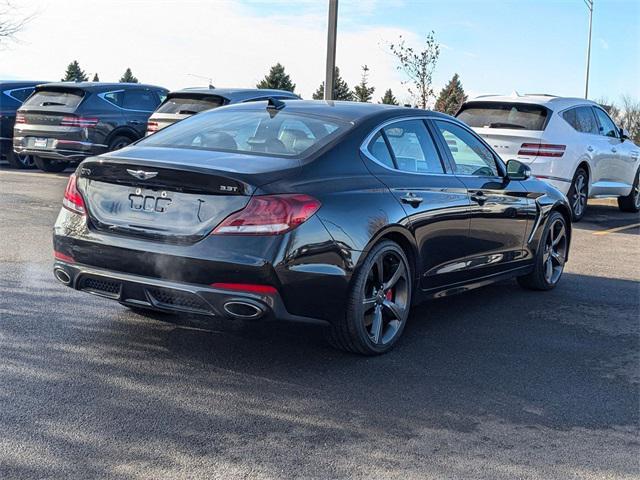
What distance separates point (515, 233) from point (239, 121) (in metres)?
2.51

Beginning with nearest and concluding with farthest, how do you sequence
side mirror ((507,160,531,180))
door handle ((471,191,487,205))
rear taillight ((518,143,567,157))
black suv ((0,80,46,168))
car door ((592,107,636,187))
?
door handle ((471,191,487,205)), side mirror ((507,160,531,180)), rear taillight ((518,143,567,157)), car door ((592,107,636,187)), black suv ((0,80,46,168))

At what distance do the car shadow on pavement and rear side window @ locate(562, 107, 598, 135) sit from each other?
6.37 metres

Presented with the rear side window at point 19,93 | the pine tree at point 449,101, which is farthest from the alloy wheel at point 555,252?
the pine tree at point 449,101

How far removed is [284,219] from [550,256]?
12.5 feet

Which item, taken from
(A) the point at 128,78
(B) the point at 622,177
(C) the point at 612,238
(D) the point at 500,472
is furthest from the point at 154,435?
(A) the point at 128,78

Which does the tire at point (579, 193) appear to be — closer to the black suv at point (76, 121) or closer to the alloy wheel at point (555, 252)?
the alloy wheel at point (555, 252)

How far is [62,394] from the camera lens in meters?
4.25

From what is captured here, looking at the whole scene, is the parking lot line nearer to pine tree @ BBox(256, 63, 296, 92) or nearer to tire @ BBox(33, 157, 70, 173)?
tire @ BBox(33, 157, 70, 173)

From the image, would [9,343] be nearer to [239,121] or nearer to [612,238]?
[239,121]

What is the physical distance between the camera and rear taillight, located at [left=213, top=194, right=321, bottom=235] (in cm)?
451

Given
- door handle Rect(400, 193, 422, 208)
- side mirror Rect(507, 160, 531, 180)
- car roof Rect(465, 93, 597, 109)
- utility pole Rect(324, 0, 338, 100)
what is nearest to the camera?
door handle Rect(400, 193, 422, 208)

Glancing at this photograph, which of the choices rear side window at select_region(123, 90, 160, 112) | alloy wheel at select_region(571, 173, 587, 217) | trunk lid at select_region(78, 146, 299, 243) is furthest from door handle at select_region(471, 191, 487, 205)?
rear side window at select_region(123, 90, 160, 112)

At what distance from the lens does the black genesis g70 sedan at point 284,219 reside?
14.9 feet

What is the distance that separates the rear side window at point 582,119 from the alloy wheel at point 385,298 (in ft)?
24.5
